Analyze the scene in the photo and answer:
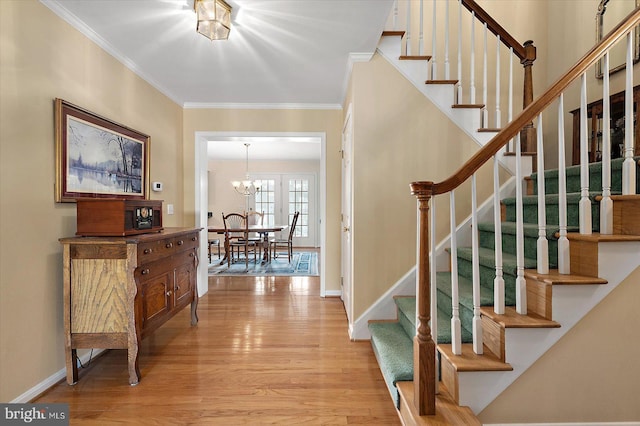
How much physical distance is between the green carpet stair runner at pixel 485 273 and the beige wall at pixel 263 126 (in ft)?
5.78

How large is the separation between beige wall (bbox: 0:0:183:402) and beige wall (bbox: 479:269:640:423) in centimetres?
262

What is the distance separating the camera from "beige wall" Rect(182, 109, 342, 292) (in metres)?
Answer: 3.96

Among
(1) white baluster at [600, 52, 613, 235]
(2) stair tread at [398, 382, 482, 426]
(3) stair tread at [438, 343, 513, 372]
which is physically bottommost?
(2) stair tread at [398, 382, 482, 426]

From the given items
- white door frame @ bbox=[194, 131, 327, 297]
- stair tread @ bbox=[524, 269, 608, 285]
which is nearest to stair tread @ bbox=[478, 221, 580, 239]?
stair tread @ bbox=[524, 269, 608, 285]

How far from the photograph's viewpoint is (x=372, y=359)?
238cm

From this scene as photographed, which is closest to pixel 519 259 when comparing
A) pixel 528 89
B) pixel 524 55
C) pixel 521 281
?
pixel 521 281

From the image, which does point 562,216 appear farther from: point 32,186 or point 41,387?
point 41,387

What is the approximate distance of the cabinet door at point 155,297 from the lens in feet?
7.08

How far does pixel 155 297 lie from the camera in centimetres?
231

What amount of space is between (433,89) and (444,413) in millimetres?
2432

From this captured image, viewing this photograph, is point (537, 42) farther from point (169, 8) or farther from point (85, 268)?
point (85, 268)

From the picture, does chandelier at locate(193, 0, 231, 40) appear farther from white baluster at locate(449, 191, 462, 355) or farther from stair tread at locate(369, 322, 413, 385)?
stair tread at locate(369, 322, 413, 385)

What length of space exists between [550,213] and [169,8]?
2.90 m

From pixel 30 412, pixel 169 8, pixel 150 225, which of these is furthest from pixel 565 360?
pixel 169 8
